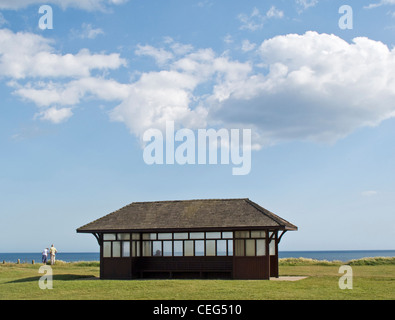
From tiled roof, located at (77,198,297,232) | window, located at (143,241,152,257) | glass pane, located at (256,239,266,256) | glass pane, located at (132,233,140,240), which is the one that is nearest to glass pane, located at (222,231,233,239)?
tiled roof, located at (77,198,297,232)

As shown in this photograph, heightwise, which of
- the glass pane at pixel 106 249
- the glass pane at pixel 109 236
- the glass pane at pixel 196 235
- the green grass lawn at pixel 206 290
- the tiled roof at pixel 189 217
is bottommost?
the green grass lawn at pixel 206 290

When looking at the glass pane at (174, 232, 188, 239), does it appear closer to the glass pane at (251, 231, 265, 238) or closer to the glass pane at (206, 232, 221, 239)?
the glass pane at (206, 232, 221, 239)

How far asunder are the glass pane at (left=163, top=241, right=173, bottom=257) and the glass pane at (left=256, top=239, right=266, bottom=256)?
4583 millimetres

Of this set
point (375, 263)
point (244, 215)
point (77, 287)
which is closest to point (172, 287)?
point (77, 287)

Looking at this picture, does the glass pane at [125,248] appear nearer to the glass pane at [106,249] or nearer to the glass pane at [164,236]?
the glass pane at [106,249]

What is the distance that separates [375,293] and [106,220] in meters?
15.2

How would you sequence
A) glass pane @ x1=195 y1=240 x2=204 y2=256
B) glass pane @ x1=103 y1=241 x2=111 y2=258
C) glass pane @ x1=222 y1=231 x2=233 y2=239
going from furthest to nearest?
glass pane @ x1=103 y1=241 x2=111 y2=258 → glass pane @ x1=195 y1=240 x2=204 y2=256 → glass pane @ x1=222 y1=231 x2=233 y2=239

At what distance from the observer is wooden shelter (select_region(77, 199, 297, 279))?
28.0 m

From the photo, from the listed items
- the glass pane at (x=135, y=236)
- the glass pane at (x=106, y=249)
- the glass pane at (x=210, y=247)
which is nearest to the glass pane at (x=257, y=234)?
the glass pane at (x=210, y=247)

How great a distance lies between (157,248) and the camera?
29.9 meters

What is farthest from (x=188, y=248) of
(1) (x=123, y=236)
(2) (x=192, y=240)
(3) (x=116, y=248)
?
(3) (x=116, y=248)

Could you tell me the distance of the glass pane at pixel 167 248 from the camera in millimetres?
29562

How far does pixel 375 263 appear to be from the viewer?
4328cm
